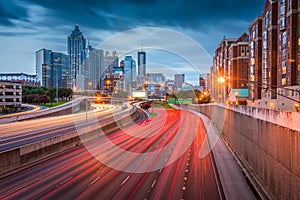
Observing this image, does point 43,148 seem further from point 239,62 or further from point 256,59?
point 239,62

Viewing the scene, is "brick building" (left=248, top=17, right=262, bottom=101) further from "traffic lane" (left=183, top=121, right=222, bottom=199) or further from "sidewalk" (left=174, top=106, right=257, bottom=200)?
"traffic lane" (left=183, top=121, right=222, bottom=199)

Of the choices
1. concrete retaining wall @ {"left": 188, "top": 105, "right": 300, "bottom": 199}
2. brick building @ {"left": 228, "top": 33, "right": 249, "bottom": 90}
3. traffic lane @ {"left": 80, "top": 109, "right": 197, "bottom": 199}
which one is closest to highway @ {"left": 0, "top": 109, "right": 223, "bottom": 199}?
traffic lane @ {"left": 80, "top": 109, "right": 197, "bottom": 199}

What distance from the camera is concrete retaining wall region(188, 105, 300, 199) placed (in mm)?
12883

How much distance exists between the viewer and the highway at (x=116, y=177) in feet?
59.5

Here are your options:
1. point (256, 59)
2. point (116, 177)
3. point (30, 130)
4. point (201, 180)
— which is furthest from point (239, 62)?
point (116, 177)

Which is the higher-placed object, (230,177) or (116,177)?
(116,177)

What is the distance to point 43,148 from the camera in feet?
89.2

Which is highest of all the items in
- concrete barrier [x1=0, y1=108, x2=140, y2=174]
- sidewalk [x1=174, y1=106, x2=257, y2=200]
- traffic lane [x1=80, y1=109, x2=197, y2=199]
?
concrete barrier [x1=0, y1=108, x2=140, y2=174]

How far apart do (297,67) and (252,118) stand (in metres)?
48.6

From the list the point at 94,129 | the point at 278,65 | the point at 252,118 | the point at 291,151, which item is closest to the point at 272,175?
the point at 291,151

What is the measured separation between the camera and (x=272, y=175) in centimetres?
1628

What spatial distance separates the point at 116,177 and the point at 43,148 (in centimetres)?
956

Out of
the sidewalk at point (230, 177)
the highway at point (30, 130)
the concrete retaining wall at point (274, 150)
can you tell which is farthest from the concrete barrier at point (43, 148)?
the concrete retaining wall at point (274, 150)

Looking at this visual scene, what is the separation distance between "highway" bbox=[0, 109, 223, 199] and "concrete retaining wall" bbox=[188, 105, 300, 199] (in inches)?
135
